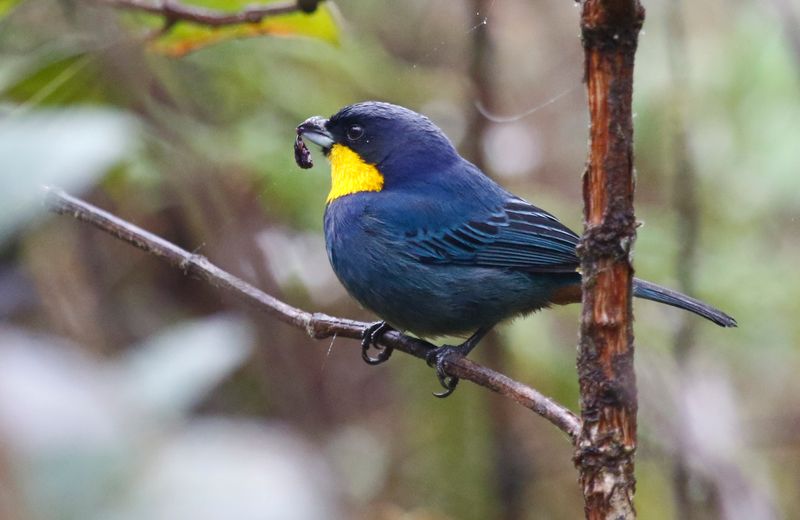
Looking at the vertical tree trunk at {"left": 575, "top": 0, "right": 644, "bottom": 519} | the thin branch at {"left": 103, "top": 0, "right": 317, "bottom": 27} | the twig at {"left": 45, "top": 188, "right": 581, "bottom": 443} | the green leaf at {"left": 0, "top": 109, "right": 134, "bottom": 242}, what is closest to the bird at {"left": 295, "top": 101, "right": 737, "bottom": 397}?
the twig at {"left": 45, "top": 188, "right": 581, "bottom": 443}

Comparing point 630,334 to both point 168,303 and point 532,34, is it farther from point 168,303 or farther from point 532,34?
point 532,34

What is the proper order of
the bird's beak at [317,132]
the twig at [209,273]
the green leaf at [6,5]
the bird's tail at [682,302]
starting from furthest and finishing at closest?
the bird's beak at [317,132], the green leaf at [6,5], the bird's tail at [682,302], the twig at [209,273]

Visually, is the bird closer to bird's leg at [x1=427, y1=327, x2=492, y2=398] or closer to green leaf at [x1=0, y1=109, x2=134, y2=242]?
bird's leg at [x1=427, y1=327, x2=492, y2=398]

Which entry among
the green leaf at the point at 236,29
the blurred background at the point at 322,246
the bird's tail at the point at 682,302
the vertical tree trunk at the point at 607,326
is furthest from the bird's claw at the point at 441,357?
the vertical tree trunk at the point at 607,326

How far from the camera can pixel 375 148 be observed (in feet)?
13.8

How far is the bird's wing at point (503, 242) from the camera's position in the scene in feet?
12.9

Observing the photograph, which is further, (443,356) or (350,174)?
(350,174)

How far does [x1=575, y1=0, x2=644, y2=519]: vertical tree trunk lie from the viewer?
6.39ft

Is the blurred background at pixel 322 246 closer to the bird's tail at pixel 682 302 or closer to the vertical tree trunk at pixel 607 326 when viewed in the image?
the bird's tail at pixel 682 302

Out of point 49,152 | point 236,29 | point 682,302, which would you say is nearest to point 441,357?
point 682,302

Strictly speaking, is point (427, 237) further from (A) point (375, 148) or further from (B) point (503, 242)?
(A) point (375, 148)

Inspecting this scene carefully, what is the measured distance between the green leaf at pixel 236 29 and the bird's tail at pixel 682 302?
1419mm

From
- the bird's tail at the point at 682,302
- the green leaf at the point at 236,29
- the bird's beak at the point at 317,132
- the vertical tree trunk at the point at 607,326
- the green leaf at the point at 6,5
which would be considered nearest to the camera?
the vertical tree trunk at the point at 607,326

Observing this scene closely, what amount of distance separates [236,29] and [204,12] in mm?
263
